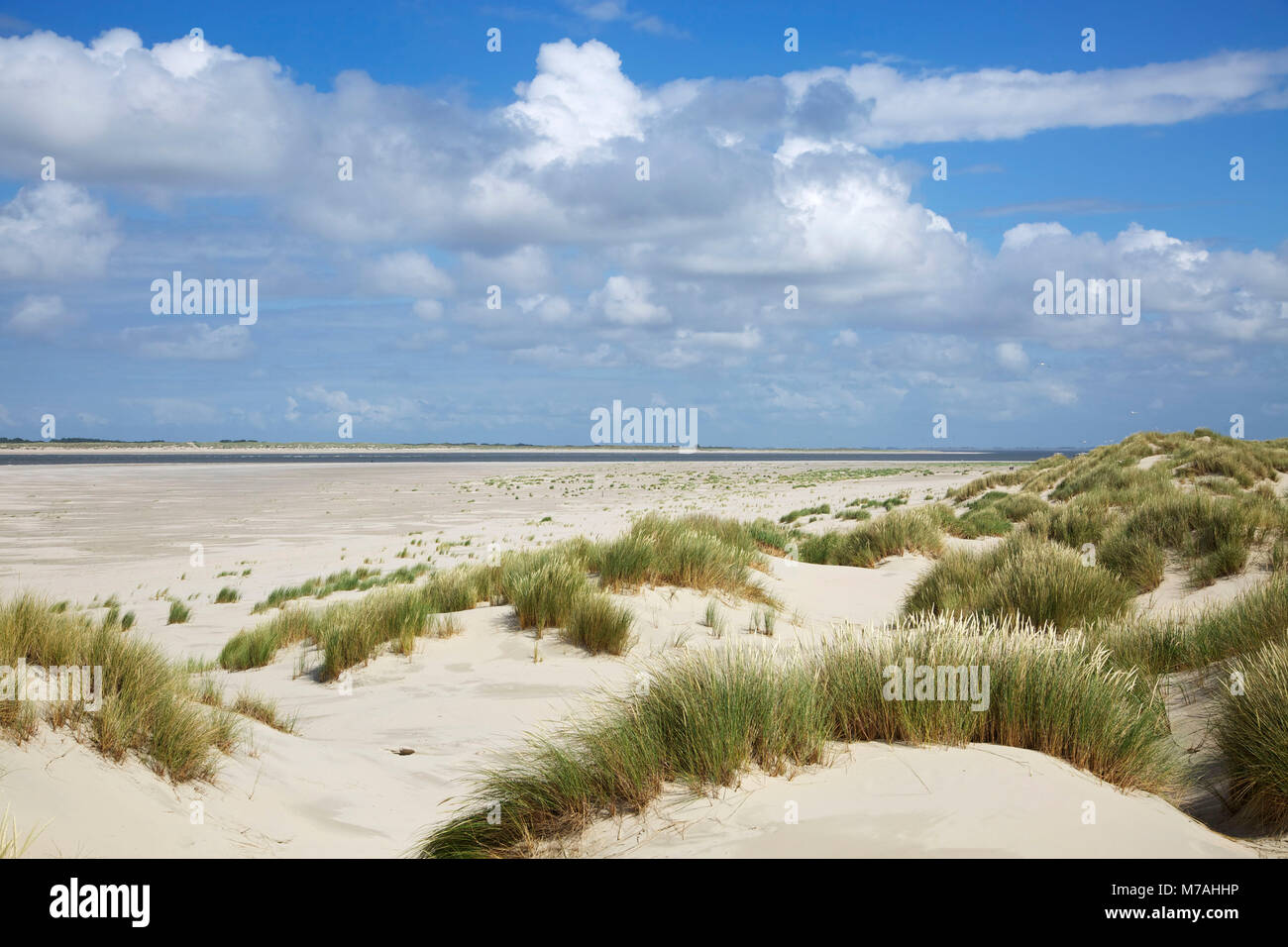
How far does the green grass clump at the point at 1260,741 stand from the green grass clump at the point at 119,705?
5.43 m

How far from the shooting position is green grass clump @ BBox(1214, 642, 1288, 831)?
400 centimetres

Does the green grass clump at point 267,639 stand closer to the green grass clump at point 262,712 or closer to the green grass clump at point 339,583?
the green grass clump at point 339,583

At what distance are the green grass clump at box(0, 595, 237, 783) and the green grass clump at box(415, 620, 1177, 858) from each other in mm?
1506

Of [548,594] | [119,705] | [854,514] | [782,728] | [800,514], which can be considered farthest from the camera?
[800,514]

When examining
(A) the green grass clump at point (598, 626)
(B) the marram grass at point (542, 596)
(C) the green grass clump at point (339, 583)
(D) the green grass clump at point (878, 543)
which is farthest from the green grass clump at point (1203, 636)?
(C) the green grass clump at point (339, 583)

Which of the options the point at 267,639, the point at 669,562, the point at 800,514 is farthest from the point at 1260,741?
the point at 800,514

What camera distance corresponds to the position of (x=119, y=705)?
4555 millimetres

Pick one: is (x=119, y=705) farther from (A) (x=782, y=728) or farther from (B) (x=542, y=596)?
(B) (x=542, y=596)

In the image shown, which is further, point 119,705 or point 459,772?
point 459,772

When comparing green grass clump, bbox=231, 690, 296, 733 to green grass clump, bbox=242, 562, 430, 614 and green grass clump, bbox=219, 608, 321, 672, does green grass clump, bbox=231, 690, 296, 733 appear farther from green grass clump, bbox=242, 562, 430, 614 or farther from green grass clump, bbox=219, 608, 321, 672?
green grass clump, bbox=242, 562, 430, 614

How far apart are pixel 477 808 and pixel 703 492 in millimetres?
42456

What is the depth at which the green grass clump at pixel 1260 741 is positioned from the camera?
4.00 m

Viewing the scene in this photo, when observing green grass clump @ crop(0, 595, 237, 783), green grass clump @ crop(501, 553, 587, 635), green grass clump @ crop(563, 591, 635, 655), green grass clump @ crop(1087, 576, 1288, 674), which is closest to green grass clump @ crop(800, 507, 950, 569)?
green grass clump @ crop(501, 553, 587, 635)

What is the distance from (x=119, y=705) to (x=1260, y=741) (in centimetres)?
587
